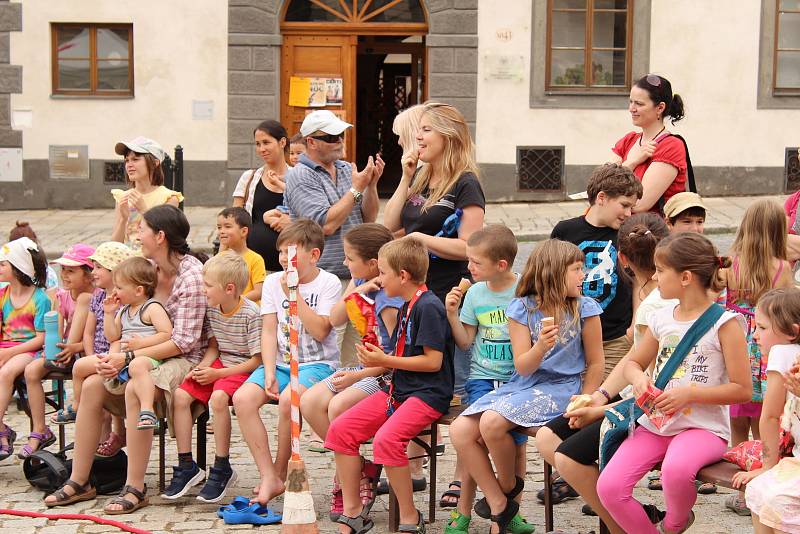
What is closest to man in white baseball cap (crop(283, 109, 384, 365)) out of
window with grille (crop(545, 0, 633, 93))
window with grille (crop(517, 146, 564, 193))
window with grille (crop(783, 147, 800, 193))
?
window with grille (crop(517, 146, 564, 193))

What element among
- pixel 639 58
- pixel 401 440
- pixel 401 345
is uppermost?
pixel 639 58

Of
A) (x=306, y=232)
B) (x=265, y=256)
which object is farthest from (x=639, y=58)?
(x=306, y=232)

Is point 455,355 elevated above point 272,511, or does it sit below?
above

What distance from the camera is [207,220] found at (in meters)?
17.0

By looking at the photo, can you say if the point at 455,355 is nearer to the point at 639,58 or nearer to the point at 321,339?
the point at 321,339

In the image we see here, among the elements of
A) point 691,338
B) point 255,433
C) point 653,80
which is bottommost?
point 255,433

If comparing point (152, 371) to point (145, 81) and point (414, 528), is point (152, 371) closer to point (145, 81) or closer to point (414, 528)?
point (414, 528)

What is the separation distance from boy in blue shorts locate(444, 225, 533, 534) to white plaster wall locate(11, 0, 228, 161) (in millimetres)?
13022

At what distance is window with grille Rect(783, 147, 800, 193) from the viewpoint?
18.2 meters

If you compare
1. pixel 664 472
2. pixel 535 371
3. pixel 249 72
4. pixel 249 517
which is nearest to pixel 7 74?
pixel 249 72

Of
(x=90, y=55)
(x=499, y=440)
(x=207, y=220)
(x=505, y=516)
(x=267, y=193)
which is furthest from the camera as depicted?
(x=90, y=55)

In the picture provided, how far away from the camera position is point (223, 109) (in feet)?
59.4

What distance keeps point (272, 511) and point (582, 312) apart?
168cm

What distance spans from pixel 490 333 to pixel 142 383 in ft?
5.55
